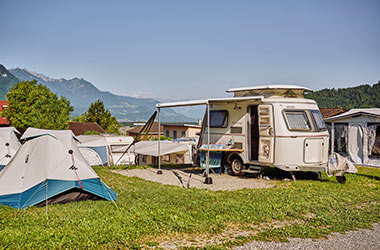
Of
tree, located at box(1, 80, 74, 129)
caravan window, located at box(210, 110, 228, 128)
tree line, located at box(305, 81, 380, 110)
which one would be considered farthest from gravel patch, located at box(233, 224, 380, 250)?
tree line, located at box(305, 81, 380, 110)

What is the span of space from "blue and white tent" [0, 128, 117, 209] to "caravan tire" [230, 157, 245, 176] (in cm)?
572

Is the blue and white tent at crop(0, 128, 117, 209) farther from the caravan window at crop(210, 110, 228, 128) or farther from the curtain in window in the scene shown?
the curtain in window

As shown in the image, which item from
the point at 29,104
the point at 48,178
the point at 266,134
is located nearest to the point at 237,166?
the point at 266,134

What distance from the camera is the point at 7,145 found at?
13188mm

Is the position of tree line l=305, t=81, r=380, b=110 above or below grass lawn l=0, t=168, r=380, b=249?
above

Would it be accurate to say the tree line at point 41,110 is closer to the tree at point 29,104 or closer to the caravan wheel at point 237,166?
the tree at point 29,104

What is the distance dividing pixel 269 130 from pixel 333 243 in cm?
643

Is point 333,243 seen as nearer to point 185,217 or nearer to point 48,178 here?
point 185,217

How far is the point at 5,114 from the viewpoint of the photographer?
4294cm

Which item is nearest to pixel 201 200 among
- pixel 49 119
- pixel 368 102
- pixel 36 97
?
pixel 49 119

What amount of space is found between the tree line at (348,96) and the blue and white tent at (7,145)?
62.7 m

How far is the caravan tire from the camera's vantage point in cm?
1317

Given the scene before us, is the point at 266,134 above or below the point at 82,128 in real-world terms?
above

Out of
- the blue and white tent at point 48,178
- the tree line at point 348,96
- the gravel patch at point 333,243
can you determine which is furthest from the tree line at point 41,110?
the tree line at point 348,96
